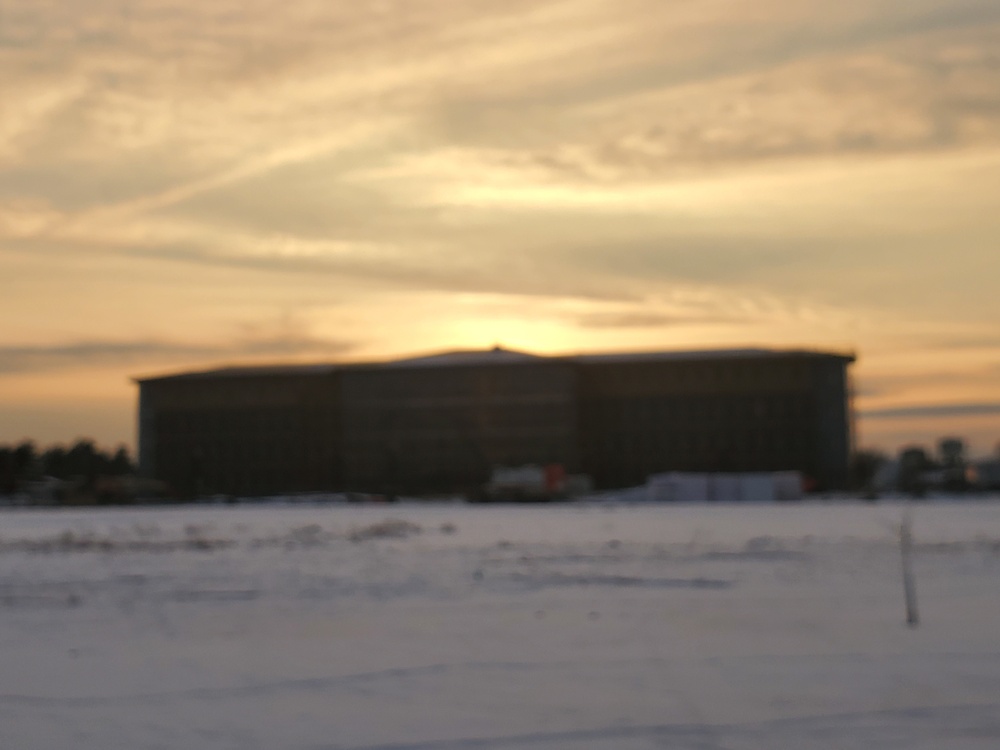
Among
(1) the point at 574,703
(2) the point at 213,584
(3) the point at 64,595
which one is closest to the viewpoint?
(1) the point at 574,703

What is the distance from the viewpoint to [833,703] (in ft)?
36.0

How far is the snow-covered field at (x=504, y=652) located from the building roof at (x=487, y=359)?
9707 cm

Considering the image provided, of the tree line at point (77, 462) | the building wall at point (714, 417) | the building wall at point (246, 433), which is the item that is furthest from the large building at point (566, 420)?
the tree line at point (77, 462)

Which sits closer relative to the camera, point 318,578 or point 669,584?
point 669,584

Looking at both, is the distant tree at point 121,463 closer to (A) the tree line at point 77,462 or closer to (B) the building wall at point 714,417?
(A) the tree line at point 77,462

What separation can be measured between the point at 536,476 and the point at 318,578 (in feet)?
275

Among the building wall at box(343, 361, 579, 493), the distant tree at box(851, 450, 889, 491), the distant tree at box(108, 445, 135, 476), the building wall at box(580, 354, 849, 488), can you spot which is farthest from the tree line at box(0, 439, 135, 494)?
the distant tree at box(851, 450, 889, 491)

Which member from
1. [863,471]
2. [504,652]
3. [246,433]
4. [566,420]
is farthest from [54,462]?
[504,652]

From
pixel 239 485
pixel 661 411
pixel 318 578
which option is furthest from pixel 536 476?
pixel 318 578

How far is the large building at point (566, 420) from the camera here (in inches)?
4815

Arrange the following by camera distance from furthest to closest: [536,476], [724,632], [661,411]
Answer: [661,411] → [536,476] → [724,632]

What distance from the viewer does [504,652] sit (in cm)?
1386

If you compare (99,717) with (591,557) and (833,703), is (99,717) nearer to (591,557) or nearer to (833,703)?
(833,703)

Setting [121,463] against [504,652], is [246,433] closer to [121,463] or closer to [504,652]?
[121,463]
